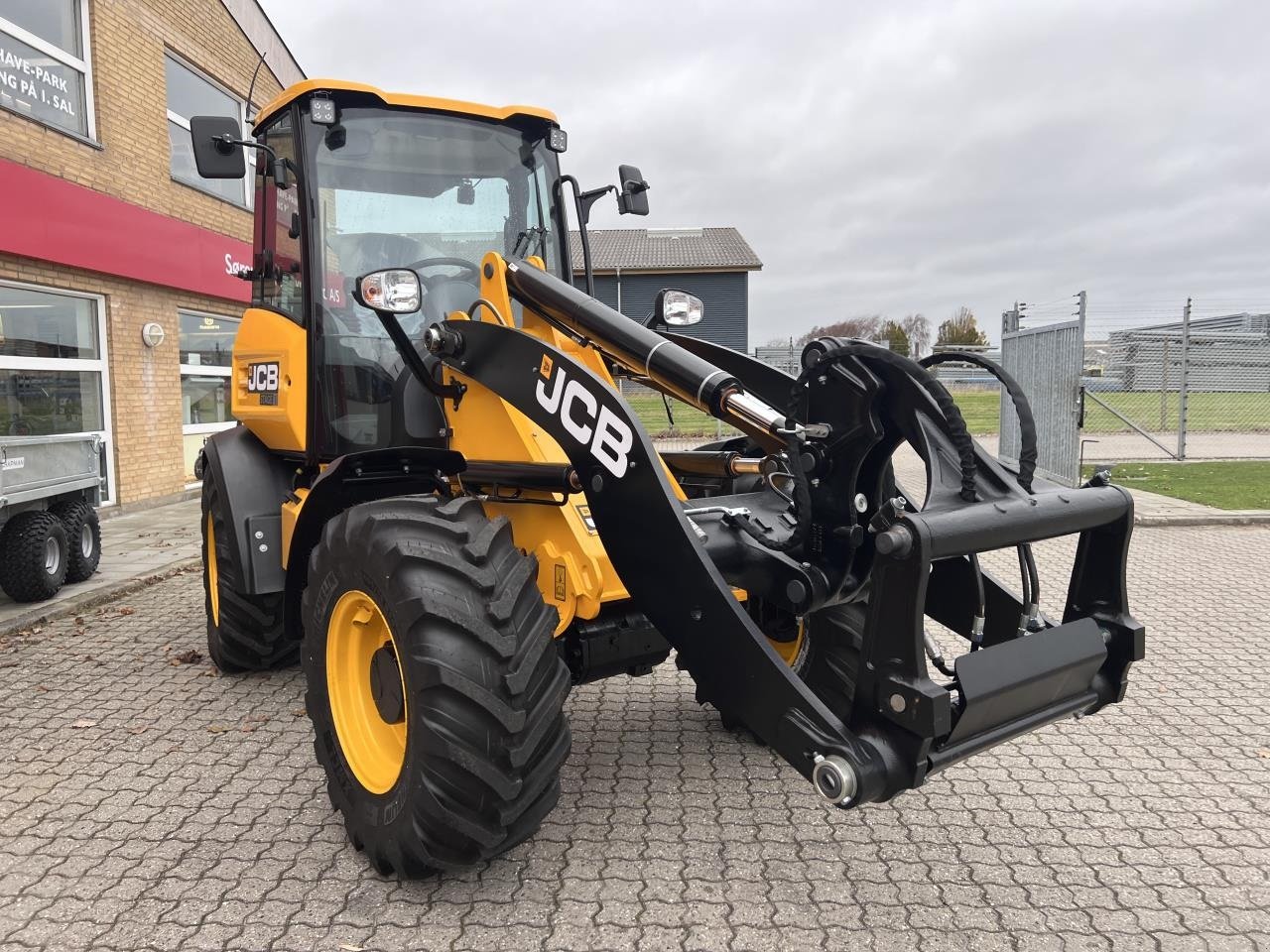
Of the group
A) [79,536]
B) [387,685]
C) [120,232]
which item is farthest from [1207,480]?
[120,232]

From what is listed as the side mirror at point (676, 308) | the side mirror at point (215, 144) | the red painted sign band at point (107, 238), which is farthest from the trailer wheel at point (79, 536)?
the side mirror at point (676, 308)

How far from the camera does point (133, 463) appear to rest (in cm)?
1098

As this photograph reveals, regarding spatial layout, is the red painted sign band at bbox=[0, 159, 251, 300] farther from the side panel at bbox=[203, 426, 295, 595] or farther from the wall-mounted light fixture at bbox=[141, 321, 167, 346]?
the side panel at bbox=[203, 426, 295, 595]

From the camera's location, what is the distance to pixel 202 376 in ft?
41.5

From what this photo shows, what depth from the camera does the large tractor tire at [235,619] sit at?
15.7 ft

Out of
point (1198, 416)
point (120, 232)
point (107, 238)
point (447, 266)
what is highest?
point (120, 232)

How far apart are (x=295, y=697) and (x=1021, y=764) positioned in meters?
3.49

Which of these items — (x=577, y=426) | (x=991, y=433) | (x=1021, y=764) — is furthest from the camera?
(x=991, y=433)

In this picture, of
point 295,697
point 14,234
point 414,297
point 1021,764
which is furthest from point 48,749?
point 14,234

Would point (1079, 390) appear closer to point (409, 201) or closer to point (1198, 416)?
point (409, 201)

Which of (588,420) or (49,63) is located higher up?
(49,63)

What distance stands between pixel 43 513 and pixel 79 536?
496 millimetres

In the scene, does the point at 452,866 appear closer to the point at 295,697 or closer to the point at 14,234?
the point at 295,697

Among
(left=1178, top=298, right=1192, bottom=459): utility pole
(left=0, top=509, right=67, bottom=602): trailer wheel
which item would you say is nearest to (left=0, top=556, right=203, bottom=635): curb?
(left=0, top=509, right=67, bottom=602): trailer wheel
